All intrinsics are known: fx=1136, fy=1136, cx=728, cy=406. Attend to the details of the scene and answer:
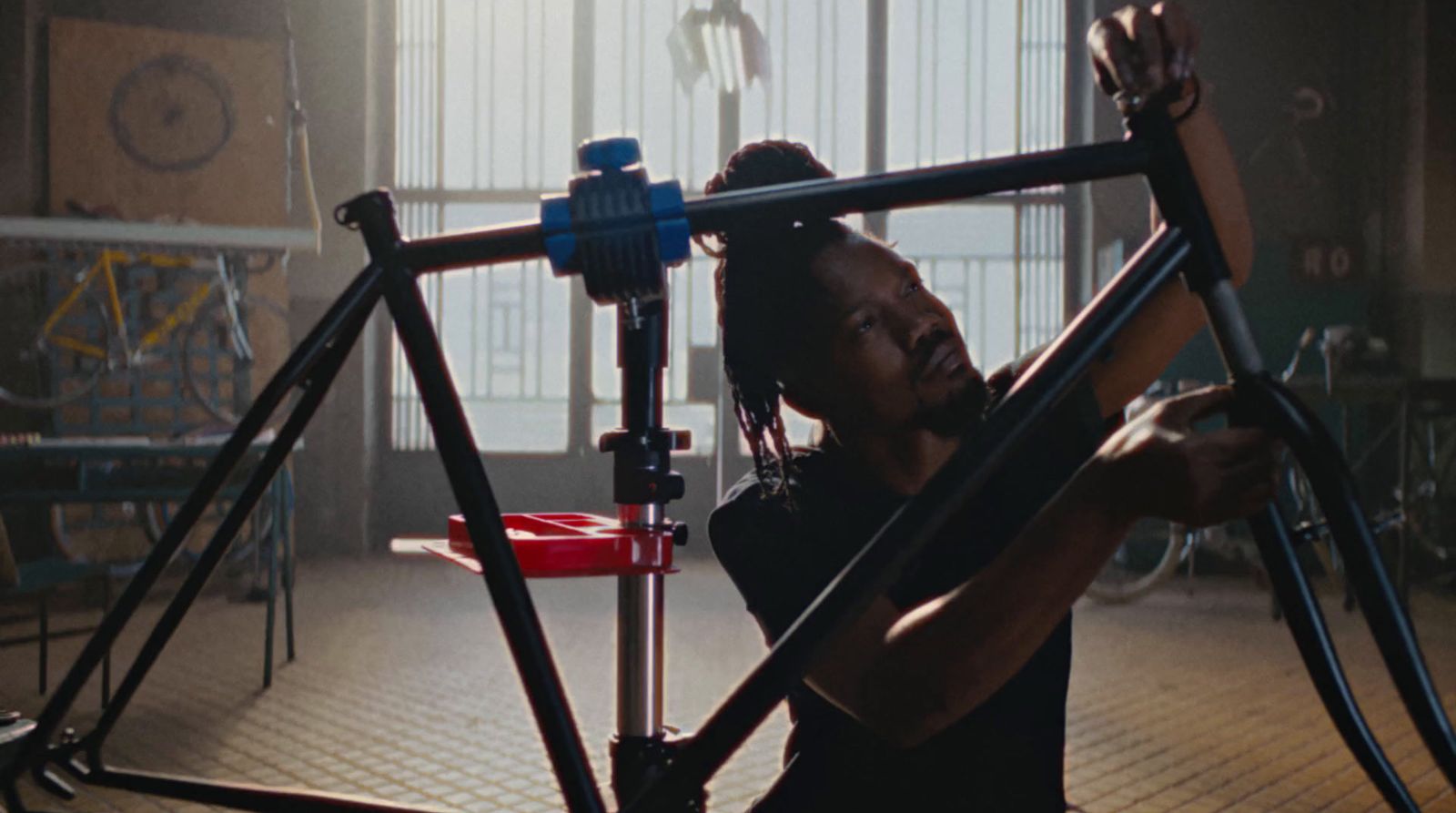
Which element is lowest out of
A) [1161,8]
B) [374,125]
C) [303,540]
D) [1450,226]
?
[303,540]

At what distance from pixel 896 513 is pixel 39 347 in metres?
6.75

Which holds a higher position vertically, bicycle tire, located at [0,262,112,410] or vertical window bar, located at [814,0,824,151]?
vertical window bar, located at [814,0,824,151]

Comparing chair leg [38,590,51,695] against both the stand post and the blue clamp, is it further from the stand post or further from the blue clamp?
the blue clamp

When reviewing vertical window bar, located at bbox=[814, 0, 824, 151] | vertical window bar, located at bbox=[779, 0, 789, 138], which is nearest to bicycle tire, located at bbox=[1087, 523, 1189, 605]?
vertical window bar, located at bbox=[814, 0, 824, 151]

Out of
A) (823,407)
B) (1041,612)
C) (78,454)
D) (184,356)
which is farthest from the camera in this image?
(184,356)

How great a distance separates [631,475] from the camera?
1.02 metres

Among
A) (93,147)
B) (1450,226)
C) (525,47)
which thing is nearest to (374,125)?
(525,47)

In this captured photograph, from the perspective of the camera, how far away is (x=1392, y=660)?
694 mm

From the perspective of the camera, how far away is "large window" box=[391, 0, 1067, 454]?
26.0 feet

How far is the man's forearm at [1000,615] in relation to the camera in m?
0.76

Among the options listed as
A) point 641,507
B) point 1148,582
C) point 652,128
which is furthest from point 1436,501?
point 641,507

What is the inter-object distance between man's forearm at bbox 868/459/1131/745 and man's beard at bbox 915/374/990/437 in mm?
412

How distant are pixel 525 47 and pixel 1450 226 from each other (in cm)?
606

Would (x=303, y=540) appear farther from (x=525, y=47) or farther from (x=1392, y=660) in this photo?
(x=1392, y=660)
